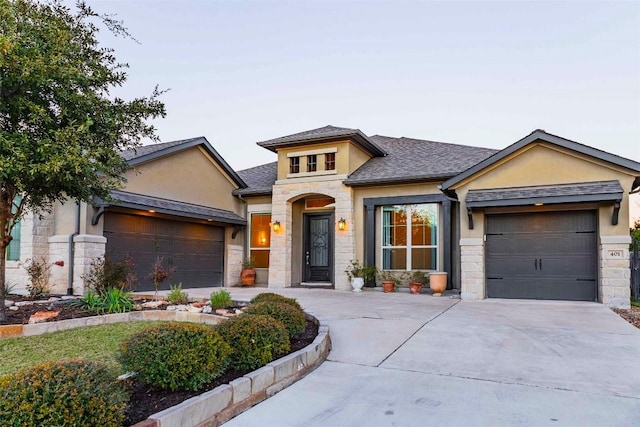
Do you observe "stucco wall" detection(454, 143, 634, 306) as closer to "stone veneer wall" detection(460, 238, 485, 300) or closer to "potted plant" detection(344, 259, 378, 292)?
"stone veneer wall" detection(460, 238, 485, 300)

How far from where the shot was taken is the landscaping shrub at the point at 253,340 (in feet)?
13.0

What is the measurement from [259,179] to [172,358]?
13299 mm

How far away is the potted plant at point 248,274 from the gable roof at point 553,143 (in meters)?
7.27

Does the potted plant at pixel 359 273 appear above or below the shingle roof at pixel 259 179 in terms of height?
below

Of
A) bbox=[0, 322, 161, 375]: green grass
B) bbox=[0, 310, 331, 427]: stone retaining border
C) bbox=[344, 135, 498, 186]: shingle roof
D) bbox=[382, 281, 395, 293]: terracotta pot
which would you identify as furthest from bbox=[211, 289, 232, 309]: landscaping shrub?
bbox=[344, 135, 498, 186]: shingle roof

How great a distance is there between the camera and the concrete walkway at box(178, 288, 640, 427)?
3.31 metres

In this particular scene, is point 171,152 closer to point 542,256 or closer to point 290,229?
point 290,229

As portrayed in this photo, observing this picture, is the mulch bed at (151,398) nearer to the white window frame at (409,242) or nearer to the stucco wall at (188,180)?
the stucco wall at (188,180)

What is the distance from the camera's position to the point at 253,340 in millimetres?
4078

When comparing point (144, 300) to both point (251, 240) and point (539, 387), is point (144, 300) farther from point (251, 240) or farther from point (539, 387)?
point (539, 387)

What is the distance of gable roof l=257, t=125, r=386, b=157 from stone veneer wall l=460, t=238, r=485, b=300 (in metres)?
4.98

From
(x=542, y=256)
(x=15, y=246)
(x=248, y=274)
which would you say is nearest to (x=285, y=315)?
(x=542, y=256)

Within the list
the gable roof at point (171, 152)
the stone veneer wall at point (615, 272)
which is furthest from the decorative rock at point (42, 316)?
the stone veneer wall at point (615, 272)

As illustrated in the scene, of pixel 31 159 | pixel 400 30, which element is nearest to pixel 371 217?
pixel 400 30
